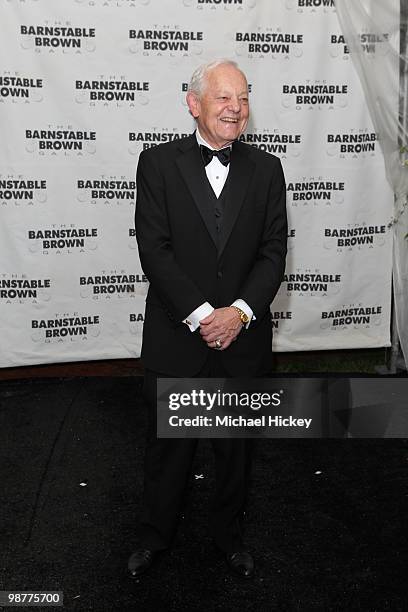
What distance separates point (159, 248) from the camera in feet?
9.64

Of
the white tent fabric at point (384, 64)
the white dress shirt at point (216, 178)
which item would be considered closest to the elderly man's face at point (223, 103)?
the white dress shirt at point (216, 178)

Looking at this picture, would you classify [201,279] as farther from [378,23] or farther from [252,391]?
[378,23]

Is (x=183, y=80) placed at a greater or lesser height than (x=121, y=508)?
greater

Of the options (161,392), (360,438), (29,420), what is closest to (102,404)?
(29,420)

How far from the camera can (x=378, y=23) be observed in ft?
16.2

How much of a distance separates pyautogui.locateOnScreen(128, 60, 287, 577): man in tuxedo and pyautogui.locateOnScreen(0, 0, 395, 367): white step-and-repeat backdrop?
7.15ft

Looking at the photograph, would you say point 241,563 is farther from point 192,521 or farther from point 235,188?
point 235,188

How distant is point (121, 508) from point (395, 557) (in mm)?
1303

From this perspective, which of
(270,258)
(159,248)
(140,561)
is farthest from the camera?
(140,561)

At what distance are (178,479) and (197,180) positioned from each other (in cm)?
120

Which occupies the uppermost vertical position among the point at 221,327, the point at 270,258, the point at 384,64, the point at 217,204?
the point at 384,64

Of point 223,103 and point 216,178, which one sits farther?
point 216,178

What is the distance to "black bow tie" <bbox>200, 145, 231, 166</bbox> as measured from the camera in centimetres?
297

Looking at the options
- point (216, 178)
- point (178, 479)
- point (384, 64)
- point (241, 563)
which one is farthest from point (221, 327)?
point (384, 64)
